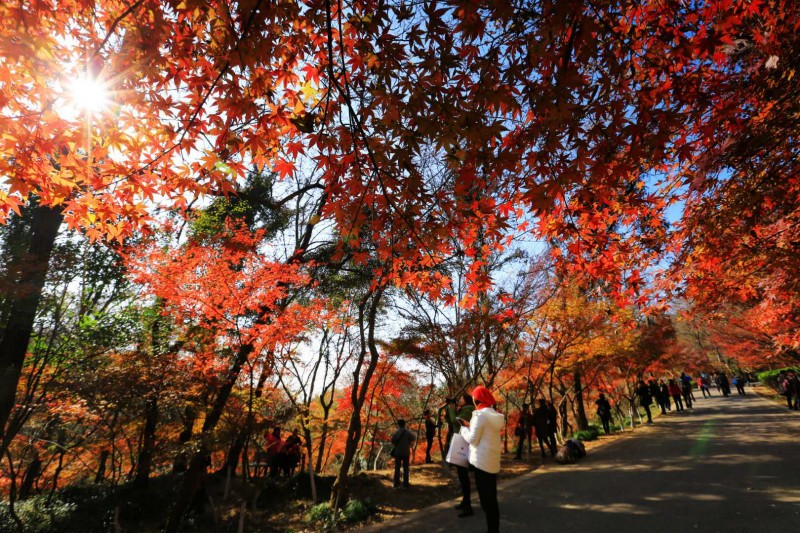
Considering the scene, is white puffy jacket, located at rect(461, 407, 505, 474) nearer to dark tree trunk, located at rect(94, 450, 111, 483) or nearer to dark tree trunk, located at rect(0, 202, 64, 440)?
dark tree trunk, located at rect(0, 202, 64, 440)

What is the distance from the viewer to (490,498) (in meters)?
4.13

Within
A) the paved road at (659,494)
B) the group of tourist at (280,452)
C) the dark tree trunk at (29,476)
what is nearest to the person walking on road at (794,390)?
the paved road at (659,494)

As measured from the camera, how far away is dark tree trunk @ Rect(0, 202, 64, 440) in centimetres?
680

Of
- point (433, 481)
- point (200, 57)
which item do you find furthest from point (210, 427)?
point (200, 57)

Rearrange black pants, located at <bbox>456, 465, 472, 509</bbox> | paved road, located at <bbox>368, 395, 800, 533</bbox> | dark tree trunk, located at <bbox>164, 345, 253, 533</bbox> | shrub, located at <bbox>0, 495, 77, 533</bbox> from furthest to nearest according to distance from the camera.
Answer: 1. shrub, located at <bbox>0, 495, 77, 533</bbox>
2. dark tree trunk, located at <bbox>164, 345, 253, 533</bbox>
3. black pants, located at <bbox>456, 465, 472, 509</bbox>
4. paved road, located at <bbox>368, 395, 800, 533</bbox>

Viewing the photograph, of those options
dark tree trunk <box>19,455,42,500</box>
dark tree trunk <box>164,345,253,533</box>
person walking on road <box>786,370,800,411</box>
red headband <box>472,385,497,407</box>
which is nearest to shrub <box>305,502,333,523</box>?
dark tree trunk <box>164,345,253,533</box>

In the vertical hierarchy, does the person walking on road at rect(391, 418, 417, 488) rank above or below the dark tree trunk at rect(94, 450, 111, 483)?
above

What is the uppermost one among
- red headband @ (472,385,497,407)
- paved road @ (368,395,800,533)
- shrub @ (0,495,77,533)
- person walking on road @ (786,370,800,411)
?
red headband @ (472,385,497,407)

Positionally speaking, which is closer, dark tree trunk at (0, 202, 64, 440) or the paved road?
the paved road

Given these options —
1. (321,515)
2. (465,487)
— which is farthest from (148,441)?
(465,487)

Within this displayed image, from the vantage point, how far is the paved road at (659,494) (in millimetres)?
4324

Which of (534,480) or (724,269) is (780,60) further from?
(534,480)

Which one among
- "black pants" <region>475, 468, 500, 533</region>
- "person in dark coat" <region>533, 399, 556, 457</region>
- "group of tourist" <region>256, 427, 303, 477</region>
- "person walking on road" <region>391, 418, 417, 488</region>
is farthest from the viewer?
"person in dark coat" <region>533, 399, 556, 457</region>

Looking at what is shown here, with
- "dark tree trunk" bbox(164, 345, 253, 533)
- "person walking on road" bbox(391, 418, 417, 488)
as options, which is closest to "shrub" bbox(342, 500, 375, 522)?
"person walking on road" bbox(391, 418, 417, 488)
